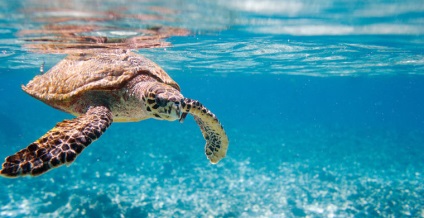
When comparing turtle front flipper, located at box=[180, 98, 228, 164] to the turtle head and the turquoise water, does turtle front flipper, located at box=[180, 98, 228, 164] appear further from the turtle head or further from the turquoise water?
the turquoise water

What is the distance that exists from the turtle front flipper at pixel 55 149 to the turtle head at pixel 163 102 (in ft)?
2.54

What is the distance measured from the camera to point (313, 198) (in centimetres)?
1055

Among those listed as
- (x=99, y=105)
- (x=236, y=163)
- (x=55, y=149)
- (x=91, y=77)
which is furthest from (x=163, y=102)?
(x=236, y=163)

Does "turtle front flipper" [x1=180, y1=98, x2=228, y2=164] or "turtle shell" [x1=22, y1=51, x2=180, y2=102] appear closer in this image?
"turtle front flipper" [x1=180, y1=98, x2=228, y2=164]

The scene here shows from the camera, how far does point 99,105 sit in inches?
225

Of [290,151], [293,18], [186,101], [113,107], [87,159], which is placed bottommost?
[290,151]

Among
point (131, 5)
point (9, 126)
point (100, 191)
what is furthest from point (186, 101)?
point (9, 126)

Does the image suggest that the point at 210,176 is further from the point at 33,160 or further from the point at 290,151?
the point at 33,160

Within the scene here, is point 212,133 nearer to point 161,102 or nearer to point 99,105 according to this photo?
point 161,102

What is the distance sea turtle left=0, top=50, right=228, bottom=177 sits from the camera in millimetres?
3461

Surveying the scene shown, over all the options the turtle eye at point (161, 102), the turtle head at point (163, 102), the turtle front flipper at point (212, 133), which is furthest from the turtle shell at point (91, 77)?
the turtle eye at point (161, 102)

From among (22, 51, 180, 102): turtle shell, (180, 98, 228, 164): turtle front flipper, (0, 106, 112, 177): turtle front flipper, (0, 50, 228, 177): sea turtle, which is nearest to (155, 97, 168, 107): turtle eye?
(0, 50, 228, 177): sea turtle

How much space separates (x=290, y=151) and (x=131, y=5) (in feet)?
47.5

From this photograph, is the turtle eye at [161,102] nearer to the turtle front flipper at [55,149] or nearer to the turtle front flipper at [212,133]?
the turtle front flipper at [212,133]
